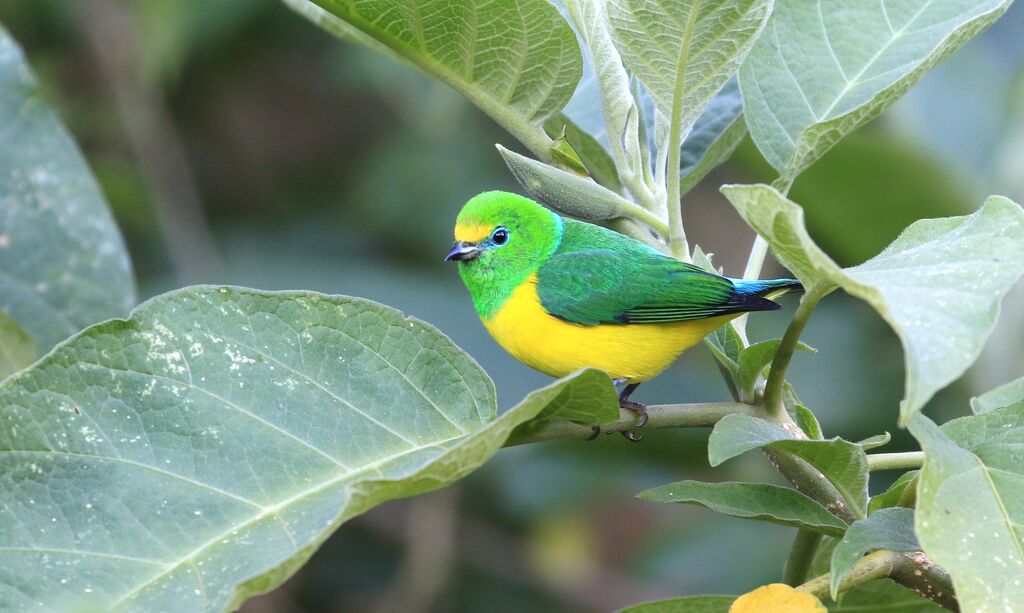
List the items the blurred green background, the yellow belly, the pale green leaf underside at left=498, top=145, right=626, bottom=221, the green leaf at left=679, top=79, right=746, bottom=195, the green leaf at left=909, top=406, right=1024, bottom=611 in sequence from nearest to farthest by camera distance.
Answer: the green leaf at left=909, top=406, right=1024, bottom=611
the pale green leaf underside at left=498, top=145, right=626, bottom=221
the green leaf at left=679, top=79, right=746, bottom=195
the yellow belly
the blurred green background

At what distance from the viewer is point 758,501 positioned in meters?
1.42

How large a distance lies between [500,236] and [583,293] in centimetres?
28

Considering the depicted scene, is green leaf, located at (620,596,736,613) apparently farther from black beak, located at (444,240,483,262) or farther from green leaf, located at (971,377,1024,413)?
black beak, located at (444,240,483,262)

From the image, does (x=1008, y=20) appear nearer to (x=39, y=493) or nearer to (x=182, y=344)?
(x=182, y=344)

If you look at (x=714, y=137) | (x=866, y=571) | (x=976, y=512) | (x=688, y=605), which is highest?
(x=714, y=137)

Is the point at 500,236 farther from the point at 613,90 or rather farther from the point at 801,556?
the point at 801,556

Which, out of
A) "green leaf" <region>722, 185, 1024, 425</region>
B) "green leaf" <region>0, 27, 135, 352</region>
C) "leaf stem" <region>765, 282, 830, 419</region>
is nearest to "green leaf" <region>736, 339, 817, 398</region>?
"leaf stem" <region>765, 282, 830, 419</region>

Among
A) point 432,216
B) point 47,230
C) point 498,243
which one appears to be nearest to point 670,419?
point 498,243

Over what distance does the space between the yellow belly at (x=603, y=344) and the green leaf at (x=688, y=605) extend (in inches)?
25.7

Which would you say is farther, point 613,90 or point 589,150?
point 589,150

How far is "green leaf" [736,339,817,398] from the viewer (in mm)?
1438

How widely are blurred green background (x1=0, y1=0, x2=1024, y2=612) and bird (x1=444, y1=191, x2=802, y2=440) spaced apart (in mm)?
931

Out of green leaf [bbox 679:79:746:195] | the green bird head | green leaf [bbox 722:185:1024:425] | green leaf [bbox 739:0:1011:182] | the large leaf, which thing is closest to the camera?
green leaf [bbox 722:185:1024:425]

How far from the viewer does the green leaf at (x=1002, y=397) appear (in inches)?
61.8
